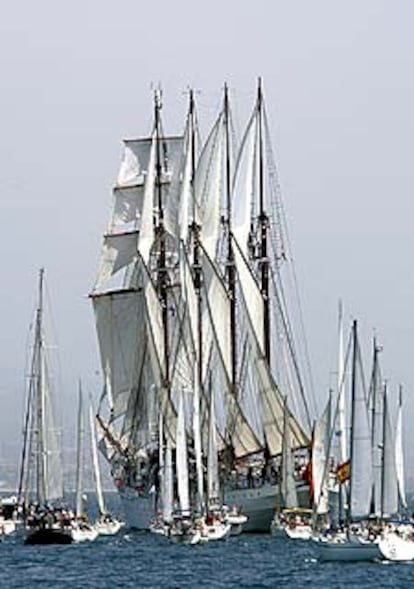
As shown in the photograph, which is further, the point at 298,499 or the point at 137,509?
the point at 137,509

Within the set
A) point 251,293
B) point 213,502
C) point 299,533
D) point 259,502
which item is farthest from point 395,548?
point 251,293

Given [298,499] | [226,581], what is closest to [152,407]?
[298,499]

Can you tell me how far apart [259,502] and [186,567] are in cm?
2673

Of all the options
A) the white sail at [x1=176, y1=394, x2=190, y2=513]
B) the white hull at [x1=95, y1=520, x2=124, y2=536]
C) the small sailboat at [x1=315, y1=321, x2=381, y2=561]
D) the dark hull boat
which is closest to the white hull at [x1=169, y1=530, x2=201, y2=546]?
the white sail at [x1=176, y1=394, x2=190, y2=513]

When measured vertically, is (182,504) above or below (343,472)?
below

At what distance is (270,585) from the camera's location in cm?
7425

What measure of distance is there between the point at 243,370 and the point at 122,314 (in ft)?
38.7

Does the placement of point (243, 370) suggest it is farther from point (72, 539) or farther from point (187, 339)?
point (72, 539)

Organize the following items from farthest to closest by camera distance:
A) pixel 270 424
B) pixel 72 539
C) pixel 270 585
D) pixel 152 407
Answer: pixel 152 407 < pixel 270 424 < pixel 72 539 < pixel 270 585

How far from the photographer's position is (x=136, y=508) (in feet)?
389

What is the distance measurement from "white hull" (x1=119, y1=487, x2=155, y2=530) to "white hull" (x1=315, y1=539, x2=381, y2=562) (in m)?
32.2

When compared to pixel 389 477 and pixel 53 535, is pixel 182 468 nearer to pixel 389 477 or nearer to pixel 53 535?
pixel 53 535

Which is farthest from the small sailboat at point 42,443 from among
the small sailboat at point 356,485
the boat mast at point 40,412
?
the small sailboat at point 356,485

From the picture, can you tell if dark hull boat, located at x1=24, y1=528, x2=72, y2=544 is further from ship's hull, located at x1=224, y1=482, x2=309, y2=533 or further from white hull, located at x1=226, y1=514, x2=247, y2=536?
ship's hull, located at x1=224, y1=482, x2=309, y2=533
